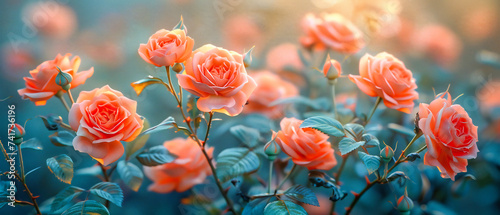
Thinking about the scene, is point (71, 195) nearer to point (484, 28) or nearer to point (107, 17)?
point (107, 17)

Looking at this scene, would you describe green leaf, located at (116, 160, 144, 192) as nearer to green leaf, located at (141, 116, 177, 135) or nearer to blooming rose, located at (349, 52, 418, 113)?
green leaf, located at (141, 116, 177, 135)

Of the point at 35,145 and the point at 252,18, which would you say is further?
the point at 252,18

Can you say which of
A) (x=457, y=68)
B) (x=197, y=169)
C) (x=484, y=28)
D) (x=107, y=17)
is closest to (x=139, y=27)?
Result: (x=107, y=17)

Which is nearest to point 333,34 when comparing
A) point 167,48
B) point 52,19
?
point 167,48

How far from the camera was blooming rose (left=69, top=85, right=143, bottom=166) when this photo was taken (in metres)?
0.41

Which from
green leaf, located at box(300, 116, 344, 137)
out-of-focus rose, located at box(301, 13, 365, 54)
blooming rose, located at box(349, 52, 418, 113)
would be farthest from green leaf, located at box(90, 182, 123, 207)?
out-of-focus rose, located at box(301, 13, 365, 54)

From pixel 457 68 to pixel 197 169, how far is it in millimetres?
893

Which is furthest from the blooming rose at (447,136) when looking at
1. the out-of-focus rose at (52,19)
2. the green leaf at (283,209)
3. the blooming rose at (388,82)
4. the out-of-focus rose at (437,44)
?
the out-of-focus rose at (52,19)

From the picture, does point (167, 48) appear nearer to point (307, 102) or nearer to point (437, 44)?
point (307, 102)

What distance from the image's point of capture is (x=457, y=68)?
1075 millimetres

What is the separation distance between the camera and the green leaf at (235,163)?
488mm

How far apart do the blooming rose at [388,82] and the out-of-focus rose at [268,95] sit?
229mm

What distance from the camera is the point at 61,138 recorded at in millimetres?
490

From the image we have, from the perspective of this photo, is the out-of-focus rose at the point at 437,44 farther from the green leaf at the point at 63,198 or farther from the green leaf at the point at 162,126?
the green leaf at the point at 63,198
